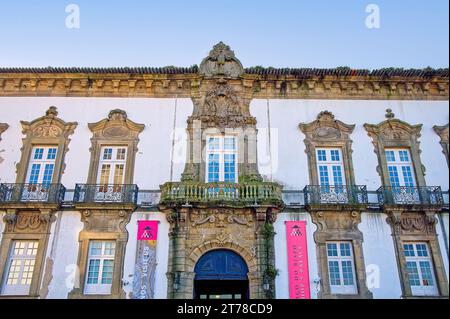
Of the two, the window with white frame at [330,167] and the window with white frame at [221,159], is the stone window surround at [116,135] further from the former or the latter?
the window with white frame at [330,167]

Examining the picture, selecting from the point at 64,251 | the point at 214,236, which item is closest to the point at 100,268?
the point at 64,251

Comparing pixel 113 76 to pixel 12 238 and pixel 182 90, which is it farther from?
pixel 12 238

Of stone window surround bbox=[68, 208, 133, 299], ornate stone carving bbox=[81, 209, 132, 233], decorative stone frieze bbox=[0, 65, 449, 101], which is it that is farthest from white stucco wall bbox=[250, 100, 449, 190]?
stone window surround bbox=[68, 208, 133, 299]

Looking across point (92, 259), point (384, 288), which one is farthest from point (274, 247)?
point (92, 259)

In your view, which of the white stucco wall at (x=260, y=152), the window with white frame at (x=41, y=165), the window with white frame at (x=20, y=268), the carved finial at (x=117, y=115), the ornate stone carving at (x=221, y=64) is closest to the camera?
the window with white frame at (x=20, y=268)

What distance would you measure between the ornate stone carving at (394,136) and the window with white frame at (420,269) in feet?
9.13

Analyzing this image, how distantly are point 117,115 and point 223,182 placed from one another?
4826 mm

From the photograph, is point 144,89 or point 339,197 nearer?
point 339,197

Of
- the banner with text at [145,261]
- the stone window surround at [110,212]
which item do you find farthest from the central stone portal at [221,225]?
the stone window surround at [110,212]

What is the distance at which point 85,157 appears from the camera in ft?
49.3

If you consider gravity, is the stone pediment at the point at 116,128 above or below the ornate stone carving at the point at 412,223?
above

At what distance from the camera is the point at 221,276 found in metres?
13.4

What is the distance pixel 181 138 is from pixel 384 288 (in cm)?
826

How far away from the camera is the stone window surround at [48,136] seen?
48.7 ft
